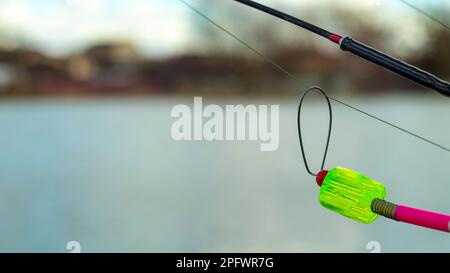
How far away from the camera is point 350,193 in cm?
113

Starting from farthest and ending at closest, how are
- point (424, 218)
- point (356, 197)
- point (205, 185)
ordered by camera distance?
point (205, 185) < point (356, 197) < point (424, 218)

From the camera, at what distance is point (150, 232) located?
3.96m

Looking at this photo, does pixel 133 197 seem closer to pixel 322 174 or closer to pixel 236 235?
pixel 236 235

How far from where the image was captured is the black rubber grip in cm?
103

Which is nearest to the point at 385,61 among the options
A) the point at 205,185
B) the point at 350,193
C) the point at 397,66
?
the point at 397,66

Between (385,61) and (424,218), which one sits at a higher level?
(385,61)

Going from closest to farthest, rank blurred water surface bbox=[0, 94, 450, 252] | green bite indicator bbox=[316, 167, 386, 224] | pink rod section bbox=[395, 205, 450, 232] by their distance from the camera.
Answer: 1. pink rod section bbox=[395, 205, 450, 232]
2. green bite indicator bbox=[316, 167, 386, 224]
3. blurred water surface bbox=[0, 94, 450, 252]

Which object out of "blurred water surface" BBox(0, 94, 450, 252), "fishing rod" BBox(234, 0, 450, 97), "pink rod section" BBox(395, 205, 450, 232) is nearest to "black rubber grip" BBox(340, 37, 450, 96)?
"fishing rod" BBox(234, 0, 450, 97)

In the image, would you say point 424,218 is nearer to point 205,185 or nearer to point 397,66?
point 397,66

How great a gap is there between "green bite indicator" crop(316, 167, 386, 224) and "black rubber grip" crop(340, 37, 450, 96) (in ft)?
0.65

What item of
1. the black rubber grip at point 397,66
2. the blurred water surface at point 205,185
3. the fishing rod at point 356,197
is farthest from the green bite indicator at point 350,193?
the blurred water surface at point 205,185

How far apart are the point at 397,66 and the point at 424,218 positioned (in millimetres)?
253

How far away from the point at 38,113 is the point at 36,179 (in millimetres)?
3630

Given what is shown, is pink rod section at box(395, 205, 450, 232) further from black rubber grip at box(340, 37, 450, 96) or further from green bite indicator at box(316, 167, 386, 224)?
black rubber grip at box(340, 37, 450, 96)
